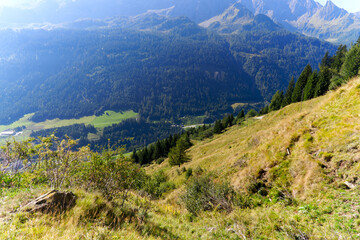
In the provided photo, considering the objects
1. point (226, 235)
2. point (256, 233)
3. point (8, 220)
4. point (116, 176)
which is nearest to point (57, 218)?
point (8, 220)

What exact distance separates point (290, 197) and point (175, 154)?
3996 cm

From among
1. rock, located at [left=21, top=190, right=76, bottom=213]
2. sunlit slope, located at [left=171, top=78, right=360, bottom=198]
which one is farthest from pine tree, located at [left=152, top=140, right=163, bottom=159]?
rock, located at [left=21, top=190, right=76, bottom=213]

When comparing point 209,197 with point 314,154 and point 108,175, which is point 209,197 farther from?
point 108,175

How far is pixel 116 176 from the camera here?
10.0 metres

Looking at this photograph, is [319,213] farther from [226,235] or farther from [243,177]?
[243,177]

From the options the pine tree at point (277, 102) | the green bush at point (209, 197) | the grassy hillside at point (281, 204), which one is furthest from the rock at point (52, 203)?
the pine tree at point (277, 102)

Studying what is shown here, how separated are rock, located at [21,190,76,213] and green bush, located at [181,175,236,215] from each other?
23.5 ft

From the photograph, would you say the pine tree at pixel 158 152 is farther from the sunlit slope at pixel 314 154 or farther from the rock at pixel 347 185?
the rock at pixel 347 185

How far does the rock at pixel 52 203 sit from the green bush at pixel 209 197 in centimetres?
716

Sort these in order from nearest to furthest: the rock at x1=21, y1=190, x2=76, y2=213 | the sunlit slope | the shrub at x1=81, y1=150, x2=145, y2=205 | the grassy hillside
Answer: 1. the grassy hillside
2. the rock at x1=21, y1=190, x2=76, y2=213
3. the sunlit slope
4. the shrub at x1=81, y1=150, x2=145, y2=205

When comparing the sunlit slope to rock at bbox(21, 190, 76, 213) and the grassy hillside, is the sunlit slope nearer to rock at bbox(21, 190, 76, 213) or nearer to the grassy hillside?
the grassy hillside

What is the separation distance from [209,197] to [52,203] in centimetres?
824

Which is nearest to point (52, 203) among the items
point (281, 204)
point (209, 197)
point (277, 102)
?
point (209, 197)

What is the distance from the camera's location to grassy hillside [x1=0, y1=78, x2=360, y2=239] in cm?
530
